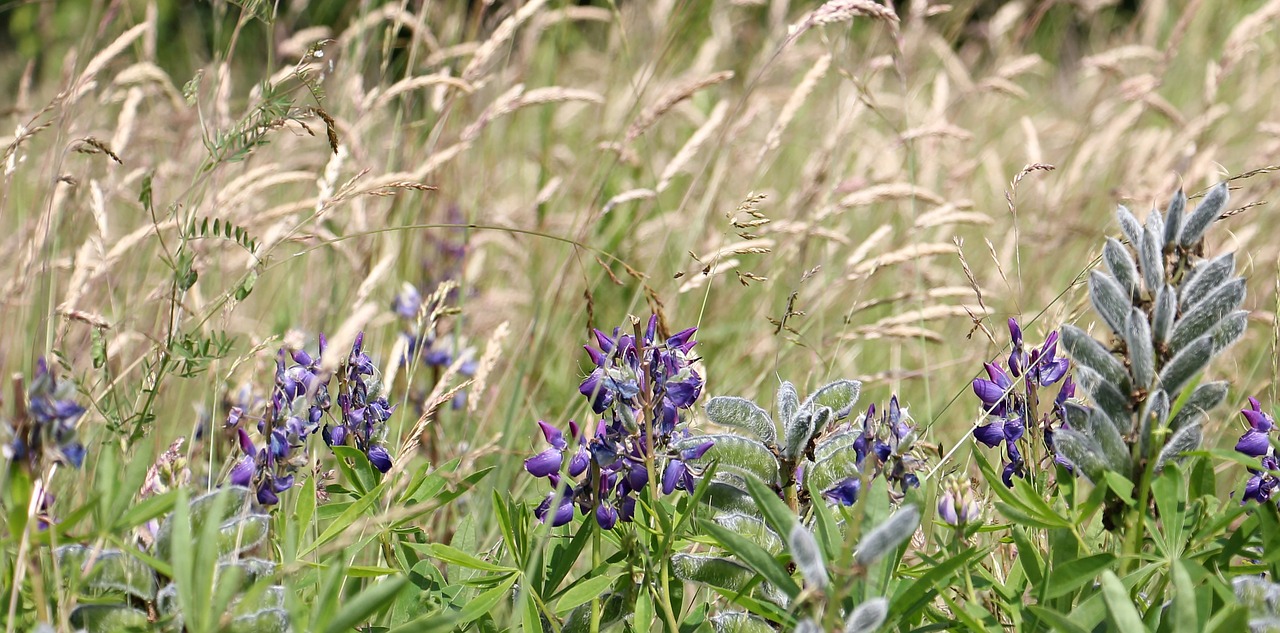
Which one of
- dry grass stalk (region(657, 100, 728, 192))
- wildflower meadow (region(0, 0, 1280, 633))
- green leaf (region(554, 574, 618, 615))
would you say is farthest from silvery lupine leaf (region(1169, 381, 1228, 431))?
dry grass stalk (region(657, 100, 728, 192))

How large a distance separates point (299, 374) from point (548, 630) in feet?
1.24

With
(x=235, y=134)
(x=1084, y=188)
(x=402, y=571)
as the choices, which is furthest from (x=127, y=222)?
(x=1084, y=188)

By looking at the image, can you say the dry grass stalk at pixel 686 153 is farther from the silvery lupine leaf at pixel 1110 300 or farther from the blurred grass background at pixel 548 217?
the silvery lupine leaf at pixel 1110 300

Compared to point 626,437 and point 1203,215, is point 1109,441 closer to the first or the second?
point 1203,215

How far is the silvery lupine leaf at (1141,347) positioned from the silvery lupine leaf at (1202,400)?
0.06 m

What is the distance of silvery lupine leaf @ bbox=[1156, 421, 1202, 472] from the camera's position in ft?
2.99

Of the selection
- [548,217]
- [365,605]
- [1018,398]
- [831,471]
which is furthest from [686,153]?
[365,605]

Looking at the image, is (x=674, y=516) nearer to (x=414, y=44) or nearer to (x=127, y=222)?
(x=414, y=44)

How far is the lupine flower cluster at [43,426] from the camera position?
0.80 metres

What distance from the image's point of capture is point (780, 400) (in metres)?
1.03

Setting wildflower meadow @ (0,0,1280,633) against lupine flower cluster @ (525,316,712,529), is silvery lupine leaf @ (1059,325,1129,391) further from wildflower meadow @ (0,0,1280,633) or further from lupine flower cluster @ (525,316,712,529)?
lupine flower cluster @ (525,316,712,529)

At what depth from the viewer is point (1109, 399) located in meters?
0.95

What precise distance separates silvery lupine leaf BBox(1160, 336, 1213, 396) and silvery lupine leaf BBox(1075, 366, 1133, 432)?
1.5 inches

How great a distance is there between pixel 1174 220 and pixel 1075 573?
13.6 inches
